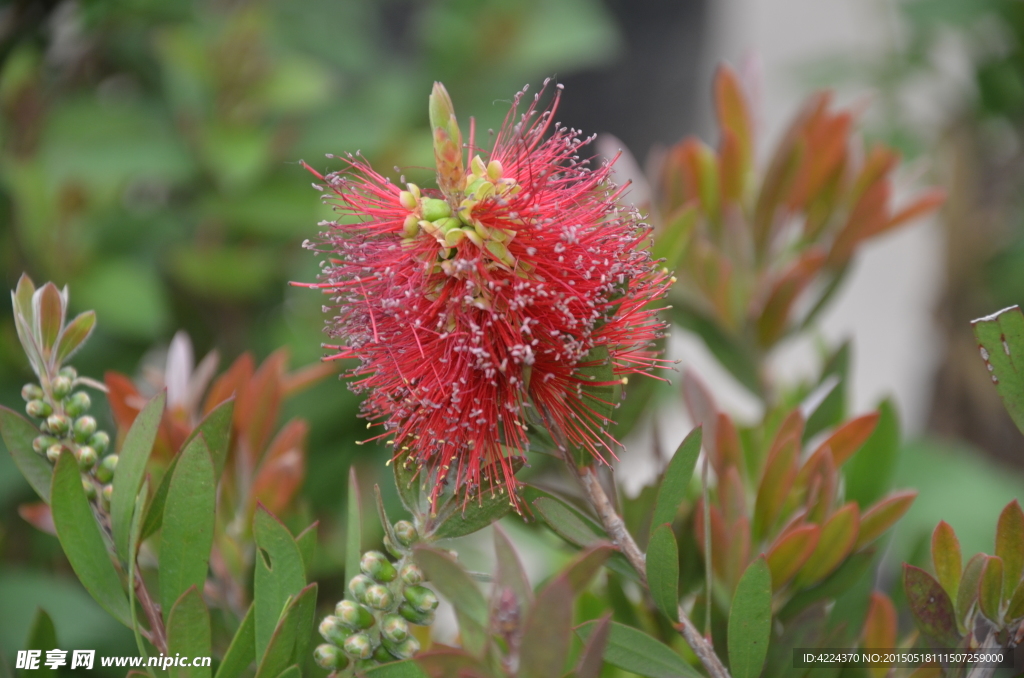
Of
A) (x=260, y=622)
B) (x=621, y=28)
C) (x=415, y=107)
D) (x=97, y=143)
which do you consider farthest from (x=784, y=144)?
(x=621, y=28)

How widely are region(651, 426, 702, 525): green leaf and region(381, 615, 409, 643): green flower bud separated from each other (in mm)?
152

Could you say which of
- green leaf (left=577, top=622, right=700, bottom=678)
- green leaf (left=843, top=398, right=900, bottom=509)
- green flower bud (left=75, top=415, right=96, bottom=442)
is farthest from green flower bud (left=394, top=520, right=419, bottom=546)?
green leaf (left=843, top=398, right=900, bottom=509)

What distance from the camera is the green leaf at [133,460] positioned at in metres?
0.49

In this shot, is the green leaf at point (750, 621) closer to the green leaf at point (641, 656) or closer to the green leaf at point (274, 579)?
the green leaf at point (641, 656)

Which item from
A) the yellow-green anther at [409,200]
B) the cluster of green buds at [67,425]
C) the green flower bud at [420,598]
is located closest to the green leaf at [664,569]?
the green flower bud at [420,598]

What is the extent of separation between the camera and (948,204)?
1.56 meters

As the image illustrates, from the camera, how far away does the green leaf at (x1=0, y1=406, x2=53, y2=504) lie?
515 millimetres

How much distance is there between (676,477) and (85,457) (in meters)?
0.36

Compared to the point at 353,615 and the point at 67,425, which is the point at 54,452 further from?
the point at 353,615

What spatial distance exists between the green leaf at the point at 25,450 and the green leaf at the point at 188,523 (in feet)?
0.24

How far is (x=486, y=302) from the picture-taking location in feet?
1.48

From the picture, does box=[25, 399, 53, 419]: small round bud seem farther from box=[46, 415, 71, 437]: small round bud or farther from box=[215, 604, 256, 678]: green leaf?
box=[215, 604, 256, 678]: green leaf

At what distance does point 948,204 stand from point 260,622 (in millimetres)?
1508

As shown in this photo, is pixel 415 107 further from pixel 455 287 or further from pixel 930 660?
pixel 930 660
